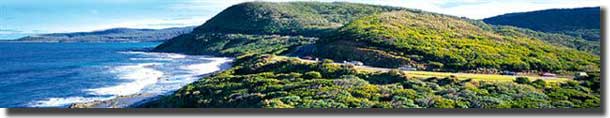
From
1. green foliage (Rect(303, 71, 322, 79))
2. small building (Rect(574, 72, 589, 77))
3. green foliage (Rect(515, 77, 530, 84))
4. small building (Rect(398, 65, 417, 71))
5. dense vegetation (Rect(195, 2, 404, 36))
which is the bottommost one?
green foliage (Rect(515, 77, 530, 84))

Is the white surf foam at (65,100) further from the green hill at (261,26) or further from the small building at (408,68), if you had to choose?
the green hill at (261,26)

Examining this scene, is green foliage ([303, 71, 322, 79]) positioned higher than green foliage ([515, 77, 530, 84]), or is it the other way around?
green foliage ([303, 71, 322, 79])

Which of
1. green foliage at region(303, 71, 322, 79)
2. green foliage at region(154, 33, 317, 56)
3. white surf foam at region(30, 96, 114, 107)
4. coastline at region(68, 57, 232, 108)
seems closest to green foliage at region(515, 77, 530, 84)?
green foliage at region(303, 71, 322, 79)

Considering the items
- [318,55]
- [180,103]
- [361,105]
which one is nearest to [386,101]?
[361,105]

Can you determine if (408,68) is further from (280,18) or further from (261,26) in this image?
(280,18)

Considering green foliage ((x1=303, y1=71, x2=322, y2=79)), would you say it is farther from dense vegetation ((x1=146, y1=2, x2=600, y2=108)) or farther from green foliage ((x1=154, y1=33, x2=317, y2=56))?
green foliage ((x1=154, y1=33, x2=317, y2=56))

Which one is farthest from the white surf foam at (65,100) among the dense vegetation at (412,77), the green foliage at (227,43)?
the green foliage at (227,43)

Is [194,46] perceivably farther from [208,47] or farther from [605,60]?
[605,60]
